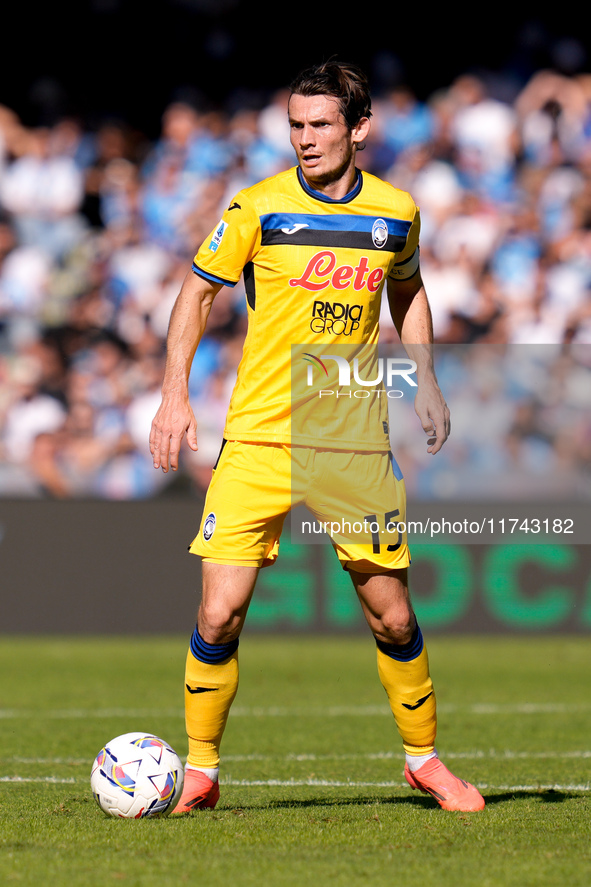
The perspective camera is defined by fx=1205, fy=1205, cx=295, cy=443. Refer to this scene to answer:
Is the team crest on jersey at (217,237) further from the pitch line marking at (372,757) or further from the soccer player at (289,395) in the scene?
the pitch line marking at (372,757)

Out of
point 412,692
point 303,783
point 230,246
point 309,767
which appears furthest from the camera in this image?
point 309,767

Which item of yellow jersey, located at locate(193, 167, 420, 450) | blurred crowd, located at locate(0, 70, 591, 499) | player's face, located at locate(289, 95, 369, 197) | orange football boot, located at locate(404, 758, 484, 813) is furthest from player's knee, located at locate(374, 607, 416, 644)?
blurred crowd, located at locate(0, 70, 591, 499)

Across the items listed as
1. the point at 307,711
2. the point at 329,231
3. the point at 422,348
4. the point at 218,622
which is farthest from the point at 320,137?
the point at 307,711

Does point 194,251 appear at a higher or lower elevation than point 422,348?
higher

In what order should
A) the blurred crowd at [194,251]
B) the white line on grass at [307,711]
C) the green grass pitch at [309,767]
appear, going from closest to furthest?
1. the green grass pitch at [309,767]
2. the white line on grass at [307,711]
3. the blurred crowd at [194,251]

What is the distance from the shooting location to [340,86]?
411cm

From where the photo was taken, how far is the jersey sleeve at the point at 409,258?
4293mm

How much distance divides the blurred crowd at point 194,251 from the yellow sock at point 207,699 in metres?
6.37

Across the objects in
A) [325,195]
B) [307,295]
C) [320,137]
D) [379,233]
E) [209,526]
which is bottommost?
[209,526]

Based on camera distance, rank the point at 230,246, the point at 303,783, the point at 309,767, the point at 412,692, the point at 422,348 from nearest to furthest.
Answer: the point at 230,246 < the point at 412,692 < the point at 422,348 < the point at 303,783 < the point at 309,767

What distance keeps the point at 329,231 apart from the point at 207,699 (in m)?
1.67

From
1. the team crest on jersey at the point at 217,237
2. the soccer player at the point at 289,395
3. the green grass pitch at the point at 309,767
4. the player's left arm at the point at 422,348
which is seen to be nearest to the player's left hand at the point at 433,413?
the player's left arm at the point at 422,348

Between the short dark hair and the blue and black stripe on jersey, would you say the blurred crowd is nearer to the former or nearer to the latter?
the blue and black stripe on jersey

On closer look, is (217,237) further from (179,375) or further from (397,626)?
(397,626)
